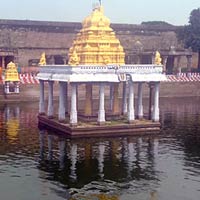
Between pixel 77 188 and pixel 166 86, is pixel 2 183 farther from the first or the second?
pixel 166 86

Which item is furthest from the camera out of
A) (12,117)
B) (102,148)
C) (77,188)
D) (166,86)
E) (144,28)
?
(144,28)

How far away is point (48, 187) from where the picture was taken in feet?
63.0

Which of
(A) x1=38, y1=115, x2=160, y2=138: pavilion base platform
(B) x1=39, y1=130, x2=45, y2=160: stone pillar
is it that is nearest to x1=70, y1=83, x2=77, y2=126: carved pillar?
(A) x1=38, y1=115, x2=160, y2=138: pavilion base platform

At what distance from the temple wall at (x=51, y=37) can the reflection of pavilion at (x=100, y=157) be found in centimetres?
3620

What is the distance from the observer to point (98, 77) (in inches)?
1186

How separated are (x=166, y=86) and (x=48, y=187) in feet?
137

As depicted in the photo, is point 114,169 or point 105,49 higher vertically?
point 105,49

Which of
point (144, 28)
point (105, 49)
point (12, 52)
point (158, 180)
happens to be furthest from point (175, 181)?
point (144, 28)

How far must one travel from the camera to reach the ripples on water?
18.7 meters

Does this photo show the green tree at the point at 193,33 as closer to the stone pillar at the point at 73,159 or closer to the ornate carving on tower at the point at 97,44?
the ornate carving on tower at the point at 97,44

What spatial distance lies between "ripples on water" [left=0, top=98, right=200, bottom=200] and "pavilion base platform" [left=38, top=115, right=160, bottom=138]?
28.9 inches

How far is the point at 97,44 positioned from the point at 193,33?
1576 inches

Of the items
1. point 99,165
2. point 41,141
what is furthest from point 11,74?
point 99,165

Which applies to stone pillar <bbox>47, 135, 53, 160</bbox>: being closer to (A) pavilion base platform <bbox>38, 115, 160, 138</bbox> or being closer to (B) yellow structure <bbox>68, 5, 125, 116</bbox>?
(A) pavilion base platform <bbox>38, 115, 160, 138</bbox>
